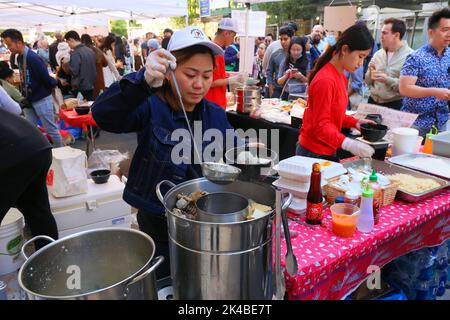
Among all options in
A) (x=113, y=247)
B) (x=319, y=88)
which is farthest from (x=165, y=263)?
(x=319, y=88)

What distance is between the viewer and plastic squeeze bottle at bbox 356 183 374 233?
147 cm

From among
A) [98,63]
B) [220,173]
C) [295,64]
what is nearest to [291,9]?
[98,63]

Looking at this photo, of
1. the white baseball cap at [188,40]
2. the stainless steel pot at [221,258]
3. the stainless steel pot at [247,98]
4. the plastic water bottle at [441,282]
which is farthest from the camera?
the stainless steel pot at [247,98]

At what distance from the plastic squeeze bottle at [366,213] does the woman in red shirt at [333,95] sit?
63cm

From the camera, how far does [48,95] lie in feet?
16.4

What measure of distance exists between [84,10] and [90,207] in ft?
33.1

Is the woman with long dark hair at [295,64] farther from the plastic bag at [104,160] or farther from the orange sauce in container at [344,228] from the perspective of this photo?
the orange sauce in container at [344,228]

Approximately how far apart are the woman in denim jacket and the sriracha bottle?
0.51m

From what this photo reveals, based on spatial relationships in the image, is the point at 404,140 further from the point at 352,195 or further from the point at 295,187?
the point at 295,187

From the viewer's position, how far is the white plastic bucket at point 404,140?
2.31m

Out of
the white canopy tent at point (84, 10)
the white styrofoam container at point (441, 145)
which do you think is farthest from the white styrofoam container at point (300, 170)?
the white canopy tent at point (84, 10)

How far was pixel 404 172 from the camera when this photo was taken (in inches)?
81.2

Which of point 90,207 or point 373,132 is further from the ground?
point 373,132
